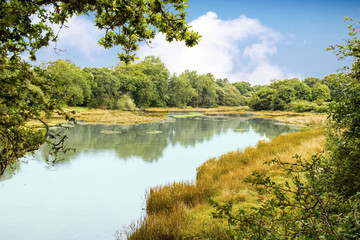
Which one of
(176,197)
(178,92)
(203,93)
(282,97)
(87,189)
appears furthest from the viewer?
(203,93)

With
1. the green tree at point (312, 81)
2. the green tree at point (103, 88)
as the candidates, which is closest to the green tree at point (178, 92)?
the green tree at point (103, 88)

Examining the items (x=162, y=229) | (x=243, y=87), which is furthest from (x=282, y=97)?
(x=243, y=87)

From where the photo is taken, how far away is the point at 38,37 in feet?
10.1

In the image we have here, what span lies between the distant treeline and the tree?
130ft

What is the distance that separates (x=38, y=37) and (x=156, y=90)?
2833 inches

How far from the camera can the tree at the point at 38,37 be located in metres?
2.65

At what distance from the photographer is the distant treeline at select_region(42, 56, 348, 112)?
167 ft

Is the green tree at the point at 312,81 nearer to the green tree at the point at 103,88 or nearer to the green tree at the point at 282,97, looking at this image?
the green tree at the point at 282,97

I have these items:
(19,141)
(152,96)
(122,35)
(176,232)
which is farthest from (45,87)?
(152,96)

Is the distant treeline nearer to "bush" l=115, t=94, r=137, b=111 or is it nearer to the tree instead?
"bush" l=115, t=94, r=137, b=111

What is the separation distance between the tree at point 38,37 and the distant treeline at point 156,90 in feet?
130

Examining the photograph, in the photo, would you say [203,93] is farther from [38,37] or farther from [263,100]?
[38,37]

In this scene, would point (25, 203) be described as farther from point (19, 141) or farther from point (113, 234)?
point (19, 141)

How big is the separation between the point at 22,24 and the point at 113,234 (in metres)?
5.33
